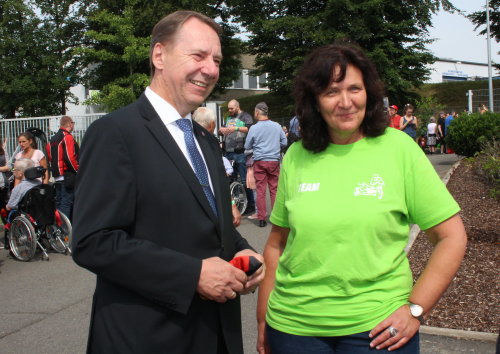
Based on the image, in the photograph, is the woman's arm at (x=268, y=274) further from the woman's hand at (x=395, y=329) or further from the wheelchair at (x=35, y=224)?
the wheelchair at (x=35, y=224)

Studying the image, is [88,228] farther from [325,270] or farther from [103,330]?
[325,270]

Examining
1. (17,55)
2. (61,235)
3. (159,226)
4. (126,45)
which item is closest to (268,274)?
(159,226)

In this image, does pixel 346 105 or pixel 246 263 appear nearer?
pixel 246 263

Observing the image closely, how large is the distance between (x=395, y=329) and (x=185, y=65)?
133cm

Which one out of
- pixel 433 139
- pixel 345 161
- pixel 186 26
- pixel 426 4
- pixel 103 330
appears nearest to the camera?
pixel 103 330

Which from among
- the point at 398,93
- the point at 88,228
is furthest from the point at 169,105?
the point at 398,93

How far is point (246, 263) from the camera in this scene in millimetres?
2025

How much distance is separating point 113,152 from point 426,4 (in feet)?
126

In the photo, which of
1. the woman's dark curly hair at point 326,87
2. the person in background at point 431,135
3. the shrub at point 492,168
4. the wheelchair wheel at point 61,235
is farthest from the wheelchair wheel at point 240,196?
the person in background at point 431,135

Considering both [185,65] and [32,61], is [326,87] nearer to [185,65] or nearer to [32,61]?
[185,65]

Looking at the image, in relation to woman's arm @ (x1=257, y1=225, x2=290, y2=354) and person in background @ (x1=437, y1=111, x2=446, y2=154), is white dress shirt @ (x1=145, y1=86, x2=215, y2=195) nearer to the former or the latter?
woman's arm @ (x1=257, y1=225, x2=290, y2=354)

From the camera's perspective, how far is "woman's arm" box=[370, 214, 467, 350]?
2.16 m

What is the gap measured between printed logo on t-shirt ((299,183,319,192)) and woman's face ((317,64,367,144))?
0.25m

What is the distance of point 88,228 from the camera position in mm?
1802
